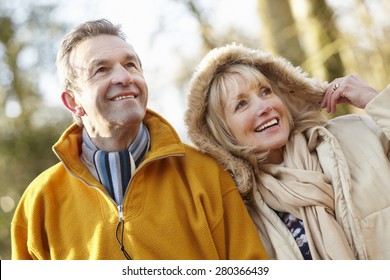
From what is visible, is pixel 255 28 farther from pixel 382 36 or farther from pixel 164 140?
pixel 164 140

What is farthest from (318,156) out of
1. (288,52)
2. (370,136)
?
(288,52)

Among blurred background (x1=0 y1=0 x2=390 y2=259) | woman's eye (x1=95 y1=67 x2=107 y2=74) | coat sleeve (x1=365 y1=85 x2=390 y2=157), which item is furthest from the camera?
blurred background (x1=0 y1=0 x2=390 y2=259)

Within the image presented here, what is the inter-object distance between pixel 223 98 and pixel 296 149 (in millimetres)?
456

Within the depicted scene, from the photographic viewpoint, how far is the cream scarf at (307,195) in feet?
7.60

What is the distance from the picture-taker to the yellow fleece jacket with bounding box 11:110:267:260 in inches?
93.4

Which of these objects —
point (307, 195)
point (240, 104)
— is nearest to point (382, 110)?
point (307, 195)

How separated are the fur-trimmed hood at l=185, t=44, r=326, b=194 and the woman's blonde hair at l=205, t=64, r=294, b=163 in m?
0.03

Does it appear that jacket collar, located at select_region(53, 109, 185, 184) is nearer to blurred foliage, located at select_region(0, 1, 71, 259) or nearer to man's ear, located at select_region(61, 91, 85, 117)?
man's ear, located at select_region(61, 91, 85, 117)

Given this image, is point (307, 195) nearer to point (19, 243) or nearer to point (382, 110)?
point (382, 110)

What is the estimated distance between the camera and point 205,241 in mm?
2391

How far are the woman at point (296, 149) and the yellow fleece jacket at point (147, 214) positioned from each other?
0.13 meters

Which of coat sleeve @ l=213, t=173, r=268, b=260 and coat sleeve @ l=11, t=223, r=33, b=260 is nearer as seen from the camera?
coat sleeve @ l=213, t=173, r=268, b=260

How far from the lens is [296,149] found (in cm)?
259

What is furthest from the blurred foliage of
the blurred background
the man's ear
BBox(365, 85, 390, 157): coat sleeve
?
BBox(365, 85, 390, 157): coat sleeve
